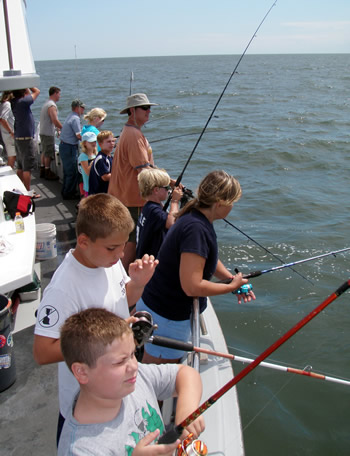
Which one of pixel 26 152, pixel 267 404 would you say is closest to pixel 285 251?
pixel 267 404

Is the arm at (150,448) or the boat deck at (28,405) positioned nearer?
the arm at (150,448)

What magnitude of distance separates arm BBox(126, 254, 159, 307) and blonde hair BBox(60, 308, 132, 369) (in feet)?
1.82

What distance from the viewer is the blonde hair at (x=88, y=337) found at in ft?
4.25

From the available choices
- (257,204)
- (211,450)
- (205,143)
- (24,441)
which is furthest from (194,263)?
(205,143)

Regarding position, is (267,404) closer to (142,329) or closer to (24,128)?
(142,329)

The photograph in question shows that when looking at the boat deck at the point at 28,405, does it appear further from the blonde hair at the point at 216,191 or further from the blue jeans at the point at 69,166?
the blue jeans at the point at 69,166

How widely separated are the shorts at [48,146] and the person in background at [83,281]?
582 cm

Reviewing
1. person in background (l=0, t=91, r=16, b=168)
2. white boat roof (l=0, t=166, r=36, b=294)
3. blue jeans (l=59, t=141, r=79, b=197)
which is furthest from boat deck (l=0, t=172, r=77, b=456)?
person in background (l=0, t=91, r=16, b=168)

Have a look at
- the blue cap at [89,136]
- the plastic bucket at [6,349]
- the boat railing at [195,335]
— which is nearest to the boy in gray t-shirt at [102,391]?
the boat railing at [195,335]

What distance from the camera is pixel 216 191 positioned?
2.16 meters

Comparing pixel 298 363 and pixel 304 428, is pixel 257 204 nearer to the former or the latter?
pixel 298 363

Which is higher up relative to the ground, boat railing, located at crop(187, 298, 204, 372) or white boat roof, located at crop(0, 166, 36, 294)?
boat railing, located at crop(187, 298, 204, 372)

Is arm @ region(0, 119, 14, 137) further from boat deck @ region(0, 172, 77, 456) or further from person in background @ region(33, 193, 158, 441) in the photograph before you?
person in background @ region(33, 193, 158, 441)

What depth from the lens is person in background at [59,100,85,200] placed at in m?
6.42
